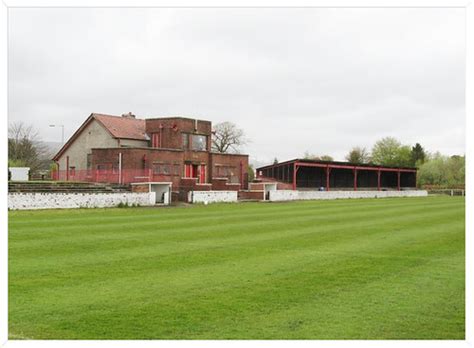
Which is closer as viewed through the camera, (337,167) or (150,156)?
(150,156)

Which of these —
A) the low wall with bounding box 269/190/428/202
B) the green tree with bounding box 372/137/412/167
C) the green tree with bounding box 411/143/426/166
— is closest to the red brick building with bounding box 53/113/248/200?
the low wall with bounding box 269/190/428/202

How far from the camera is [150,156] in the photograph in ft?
152

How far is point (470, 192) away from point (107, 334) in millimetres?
4739

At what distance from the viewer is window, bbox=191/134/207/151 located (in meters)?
52.9

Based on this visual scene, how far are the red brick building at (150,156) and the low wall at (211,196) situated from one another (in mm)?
1035

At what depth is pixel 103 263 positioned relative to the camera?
1292 cm

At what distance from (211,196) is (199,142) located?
946 centimetres

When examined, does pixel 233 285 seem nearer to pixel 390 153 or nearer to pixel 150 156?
pixel 150 156

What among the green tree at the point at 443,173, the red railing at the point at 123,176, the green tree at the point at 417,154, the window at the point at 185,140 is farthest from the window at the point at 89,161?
the green tree at the point at 417,154

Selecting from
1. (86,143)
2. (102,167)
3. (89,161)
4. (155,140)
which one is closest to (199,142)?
(155,140)

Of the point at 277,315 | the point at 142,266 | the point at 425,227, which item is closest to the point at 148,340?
the point at 277,315

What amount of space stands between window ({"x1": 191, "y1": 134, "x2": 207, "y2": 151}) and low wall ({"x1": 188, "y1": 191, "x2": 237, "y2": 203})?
7619 millimetres

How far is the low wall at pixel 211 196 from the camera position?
44125 millimetres

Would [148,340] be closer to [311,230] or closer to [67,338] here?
[67,338]
